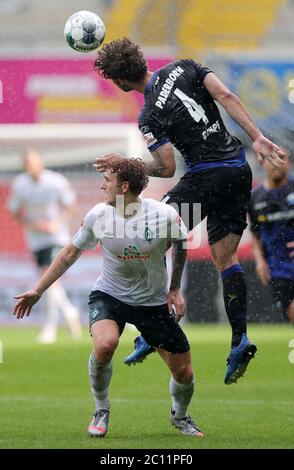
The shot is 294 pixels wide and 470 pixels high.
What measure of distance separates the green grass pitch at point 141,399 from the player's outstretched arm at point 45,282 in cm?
86

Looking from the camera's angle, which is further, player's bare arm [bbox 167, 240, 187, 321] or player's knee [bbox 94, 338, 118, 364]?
player's bare arm [bbox 167, 240, 187, 321]

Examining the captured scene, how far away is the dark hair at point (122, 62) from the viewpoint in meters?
8.16

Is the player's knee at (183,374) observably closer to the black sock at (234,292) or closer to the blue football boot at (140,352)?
the blue football boot at (140,352)

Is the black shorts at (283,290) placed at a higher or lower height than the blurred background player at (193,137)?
lower

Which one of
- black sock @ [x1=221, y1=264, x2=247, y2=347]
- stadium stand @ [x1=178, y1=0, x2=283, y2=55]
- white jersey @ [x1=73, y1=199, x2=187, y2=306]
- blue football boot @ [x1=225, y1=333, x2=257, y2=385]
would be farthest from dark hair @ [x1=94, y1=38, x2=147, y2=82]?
stadium stand @ [x1=178, y1=0, x2=283, y2=55]

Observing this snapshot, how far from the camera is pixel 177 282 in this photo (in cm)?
775

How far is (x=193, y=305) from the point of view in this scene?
680 inches

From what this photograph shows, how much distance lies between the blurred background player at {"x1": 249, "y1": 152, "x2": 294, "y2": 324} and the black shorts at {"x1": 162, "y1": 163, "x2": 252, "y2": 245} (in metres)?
3.27

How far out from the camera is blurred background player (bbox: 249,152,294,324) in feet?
38.8

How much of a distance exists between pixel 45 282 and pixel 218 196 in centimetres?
158

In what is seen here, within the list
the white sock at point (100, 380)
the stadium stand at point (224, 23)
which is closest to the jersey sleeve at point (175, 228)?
the white sock at point (100, 380)

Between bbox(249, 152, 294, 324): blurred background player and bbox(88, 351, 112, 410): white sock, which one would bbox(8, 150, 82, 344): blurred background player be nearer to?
bbox(249, 152, 294, 324): blurred background player
